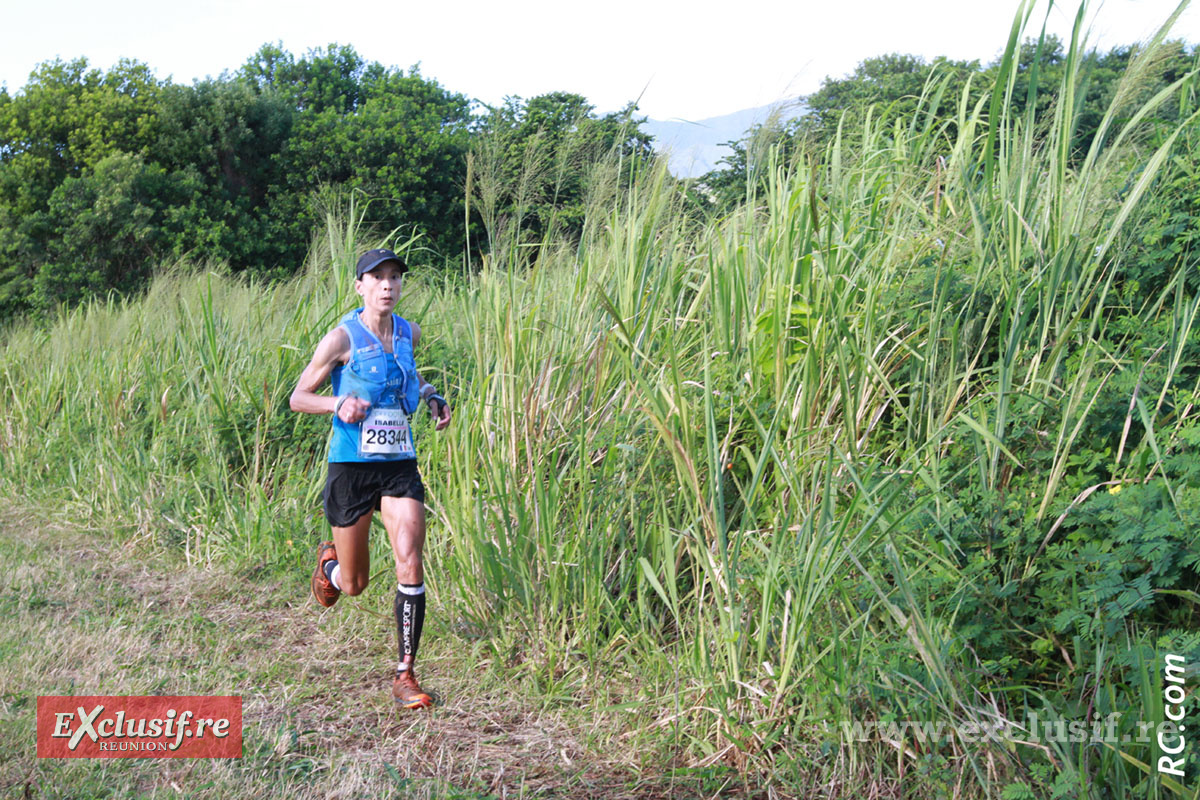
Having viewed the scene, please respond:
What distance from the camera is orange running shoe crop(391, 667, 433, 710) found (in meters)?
3.41

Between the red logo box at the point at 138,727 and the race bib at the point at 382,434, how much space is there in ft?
3.81

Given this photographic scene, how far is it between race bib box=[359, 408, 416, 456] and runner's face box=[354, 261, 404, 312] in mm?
469

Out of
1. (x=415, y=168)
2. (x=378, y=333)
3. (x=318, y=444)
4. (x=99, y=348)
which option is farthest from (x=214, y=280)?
(x=415, y=168)

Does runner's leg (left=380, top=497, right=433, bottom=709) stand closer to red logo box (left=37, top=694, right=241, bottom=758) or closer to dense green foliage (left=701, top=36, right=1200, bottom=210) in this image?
red logo box (left=37, top=694, right=241, bottom=758)

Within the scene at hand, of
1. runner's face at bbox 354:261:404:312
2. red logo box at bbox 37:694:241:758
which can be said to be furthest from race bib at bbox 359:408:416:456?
red logo box at bbox 37:694:241:758

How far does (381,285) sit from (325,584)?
152 centimetres

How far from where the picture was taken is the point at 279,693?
3629 millimetres

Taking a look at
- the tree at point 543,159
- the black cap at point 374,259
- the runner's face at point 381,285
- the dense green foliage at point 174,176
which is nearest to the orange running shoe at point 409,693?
the runner's face at point 381,285

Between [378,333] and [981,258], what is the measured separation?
249 centimetres

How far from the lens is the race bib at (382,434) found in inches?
145

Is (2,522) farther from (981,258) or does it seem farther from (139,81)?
(139,81)

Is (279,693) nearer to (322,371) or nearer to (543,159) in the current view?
(322,371)

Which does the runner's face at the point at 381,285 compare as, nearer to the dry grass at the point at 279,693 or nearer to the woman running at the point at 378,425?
the woman running at the point at 378,425

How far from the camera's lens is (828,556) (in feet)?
8.18
